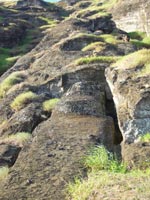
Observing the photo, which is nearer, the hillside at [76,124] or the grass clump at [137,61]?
the hillside at [76,124]

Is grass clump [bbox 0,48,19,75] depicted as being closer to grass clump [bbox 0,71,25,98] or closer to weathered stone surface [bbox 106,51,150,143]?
grass clump [bbox 0,71,25,98]

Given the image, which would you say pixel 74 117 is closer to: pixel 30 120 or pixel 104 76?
pixel 30 120

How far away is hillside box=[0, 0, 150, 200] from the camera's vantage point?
8.84 meters

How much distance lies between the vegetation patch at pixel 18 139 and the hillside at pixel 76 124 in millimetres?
26

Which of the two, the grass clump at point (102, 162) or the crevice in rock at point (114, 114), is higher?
the grass clump at point (102, 162)

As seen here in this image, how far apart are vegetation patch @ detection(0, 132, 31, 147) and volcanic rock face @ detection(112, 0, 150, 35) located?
22895 mm

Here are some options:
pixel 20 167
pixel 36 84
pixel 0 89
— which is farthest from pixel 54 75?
pixel 20 167

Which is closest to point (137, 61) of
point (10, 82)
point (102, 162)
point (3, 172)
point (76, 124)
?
point (76, 124)

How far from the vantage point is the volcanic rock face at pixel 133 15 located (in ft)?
119

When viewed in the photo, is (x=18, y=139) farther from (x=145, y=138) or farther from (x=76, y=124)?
(x=145, y=138)

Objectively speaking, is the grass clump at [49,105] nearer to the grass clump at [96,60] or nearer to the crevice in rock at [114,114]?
the crevice in rock at [114,114]

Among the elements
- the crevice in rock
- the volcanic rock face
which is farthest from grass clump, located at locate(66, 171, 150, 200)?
the volcanic rock face

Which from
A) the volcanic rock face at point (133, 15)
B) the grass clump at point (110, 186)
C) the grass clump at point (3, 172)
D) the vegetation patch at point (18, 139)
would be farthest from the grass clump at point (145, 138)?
the volcanic rock face at point (133, 15)

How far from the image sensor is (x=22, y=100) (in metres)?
15.6
